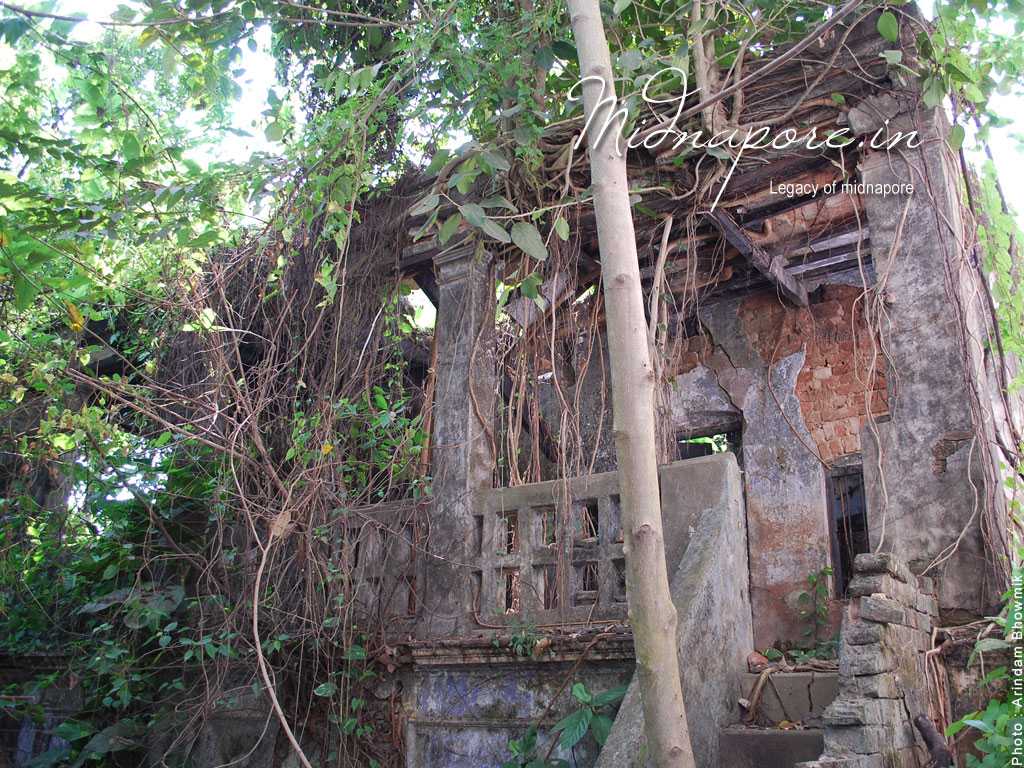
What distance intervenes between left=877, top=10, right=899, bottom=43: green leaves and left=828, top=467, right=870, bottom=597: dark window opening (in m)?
4.62

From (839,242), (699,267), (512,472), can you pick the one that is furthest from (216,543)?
(839,242)

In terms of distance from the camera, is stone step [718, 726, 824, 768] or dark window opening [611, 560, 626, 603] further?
dark window opening [611, 560, 626, 603]

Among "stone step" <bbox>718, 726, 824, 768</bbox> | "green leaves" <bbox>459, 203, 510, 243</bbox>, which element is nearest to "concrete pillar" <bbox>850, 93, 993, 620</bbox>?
"stone step" <bbox>718, 726, 824, 768</bbox>

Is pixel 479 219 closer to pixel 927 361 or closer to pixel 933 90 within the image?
pixel 927 361

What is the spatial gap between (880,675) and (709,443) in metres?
6.02

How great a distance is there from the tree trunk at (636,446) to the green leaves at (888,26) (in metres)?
2.13

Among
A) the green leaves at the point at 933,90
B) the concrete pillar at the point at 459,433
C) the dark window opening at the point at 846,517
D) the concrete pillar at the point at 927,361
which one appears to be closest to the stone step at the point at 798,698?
the concrete pillar at the point at 927,361

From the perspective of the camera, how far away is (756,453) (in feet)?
28.8

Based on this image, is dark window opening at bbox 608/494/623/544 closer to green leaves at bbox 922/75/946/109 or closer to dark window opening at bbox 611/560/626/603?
dark window opening at bbox 611/560/626/603

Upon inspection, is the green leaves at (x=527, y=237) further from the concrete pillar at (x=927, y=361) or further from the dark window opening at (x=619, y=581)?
the concrete pillar at (x=927, y=361)

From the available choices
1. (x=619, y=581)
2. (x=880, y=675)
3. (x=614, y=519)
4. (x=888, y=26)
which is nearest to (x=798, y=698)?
(x=880, y=675)

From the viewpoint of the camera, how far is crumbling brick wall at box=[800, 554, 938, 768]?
11.4ft

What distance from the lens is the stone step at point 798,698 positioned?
4.45 m

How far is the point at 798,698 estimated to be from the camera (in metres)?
4.47
